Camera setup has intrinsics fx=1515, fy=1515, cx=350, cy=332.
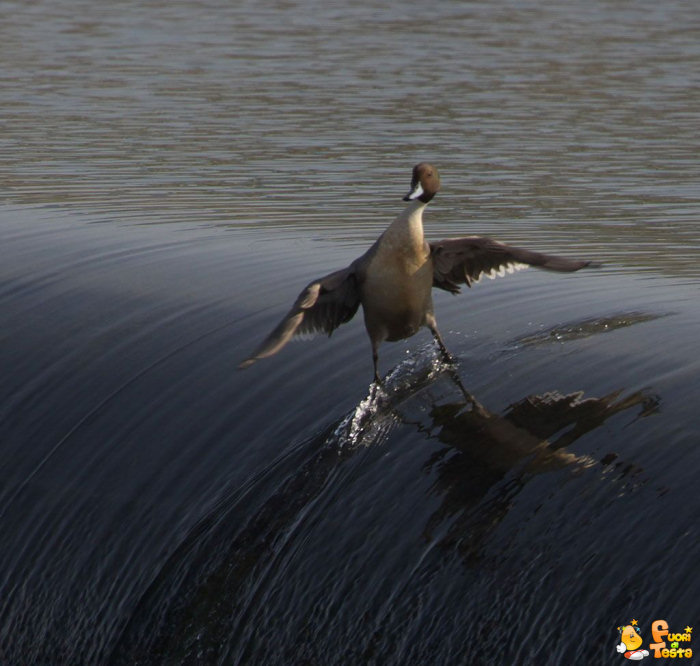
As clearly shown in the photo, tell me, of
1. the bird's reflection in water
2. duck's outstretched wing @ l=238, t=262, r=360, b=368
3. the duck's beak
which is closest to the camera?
the bird's reflection in water

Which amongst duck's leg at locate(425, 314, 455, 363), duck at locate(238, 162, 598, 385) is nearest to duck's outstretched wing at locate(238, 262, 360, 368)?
duck at locate(238, 162, 598, 385)

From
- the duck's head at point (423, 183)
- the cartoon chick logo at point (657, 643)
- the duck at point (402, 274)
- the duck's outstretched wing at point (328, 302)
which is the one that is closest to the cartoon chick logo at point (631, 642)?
the cartoon chick logo at point (657, 643)

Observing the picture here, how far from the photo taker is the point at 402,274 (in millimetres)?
7758

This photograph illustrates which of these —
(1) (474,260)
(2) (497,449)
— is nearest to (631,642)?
(2) (497,449)

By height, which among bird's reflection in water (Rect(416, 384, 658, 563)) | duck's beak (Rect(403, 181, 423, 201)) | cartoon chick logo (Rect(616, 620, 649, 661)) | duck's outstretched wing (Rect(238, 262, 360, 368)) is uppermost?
duck's beak (Rect(403, 181, 423, 201))

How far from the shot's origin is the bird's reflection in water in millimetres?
6559

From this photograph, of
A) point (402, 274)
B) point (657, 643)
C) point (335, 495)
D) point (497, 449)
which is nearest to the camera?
point (657, 643)

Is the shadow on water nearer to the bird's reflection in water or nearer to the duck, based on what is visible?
the bird's reflection in water

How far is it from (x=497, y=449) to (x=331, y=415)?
48.5 inches

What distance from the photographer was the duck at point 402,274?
25.4 ft

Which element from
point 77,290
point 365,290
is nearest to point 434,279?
point 365,290

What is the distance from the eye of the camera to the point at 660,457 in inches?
256

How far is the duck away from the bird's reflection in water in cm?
58

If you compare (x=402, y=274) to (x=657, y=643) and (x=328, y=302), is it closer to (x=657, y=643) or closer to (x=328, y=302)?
(x=328, y=302)
